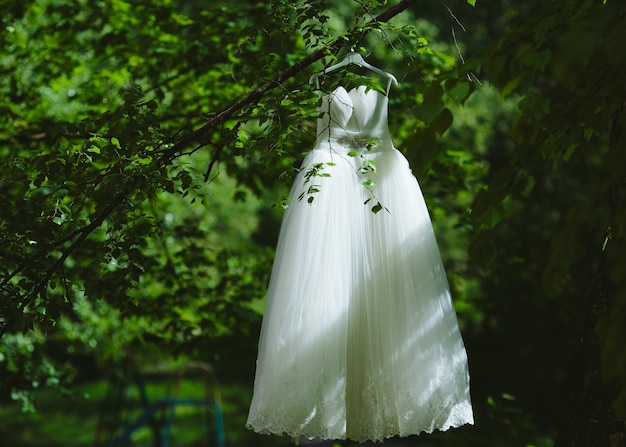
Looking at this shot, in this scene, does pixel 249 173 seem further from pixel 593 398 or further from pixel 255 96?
pixel 593 398

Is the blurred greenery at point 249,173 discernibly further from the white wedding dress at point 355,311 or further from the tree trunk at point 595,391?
the white wedding dress at point 355,311

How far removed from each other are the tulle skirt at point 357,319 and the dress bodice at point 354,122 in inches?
2.3

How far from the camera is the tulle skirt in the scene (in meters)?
1.93

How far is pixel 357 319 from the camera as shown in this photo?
2094 mm

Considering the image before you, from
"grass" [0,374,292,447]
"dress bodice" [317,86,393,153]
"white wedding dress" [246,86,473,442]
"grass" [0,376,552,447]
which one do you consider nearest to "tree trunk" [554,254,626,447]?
"white wedding dress" [246,86,473,442]

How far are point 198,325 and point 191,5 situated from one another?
9.20 metres

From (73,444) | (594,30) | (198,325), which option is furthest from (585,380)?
(73,444)

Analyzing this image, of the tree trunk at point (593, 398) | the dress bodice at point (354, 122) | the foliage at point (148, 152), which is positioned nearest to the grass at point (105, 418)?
the foliage at point (148, 152)

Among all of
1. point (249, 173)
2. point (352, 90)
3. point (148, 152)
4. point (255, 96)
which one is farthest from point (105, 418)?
point (352, 90)

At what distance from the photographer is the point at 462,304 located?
4543mm

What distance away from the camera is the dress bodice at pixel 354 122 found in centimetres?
222

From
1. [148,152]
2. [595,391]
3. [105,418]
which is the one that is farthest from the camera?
[105,418]

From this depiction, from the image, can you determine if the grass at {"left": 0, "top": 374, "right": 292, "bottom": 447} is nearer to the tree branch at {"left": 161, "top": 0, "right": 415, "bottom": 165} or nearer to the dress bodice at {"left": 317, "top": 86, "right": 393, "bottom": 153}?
the tree branch at {"left": 161, "top": 0, "right": 415, "bottom": 165}

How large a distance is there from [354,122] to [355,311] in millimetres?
585
